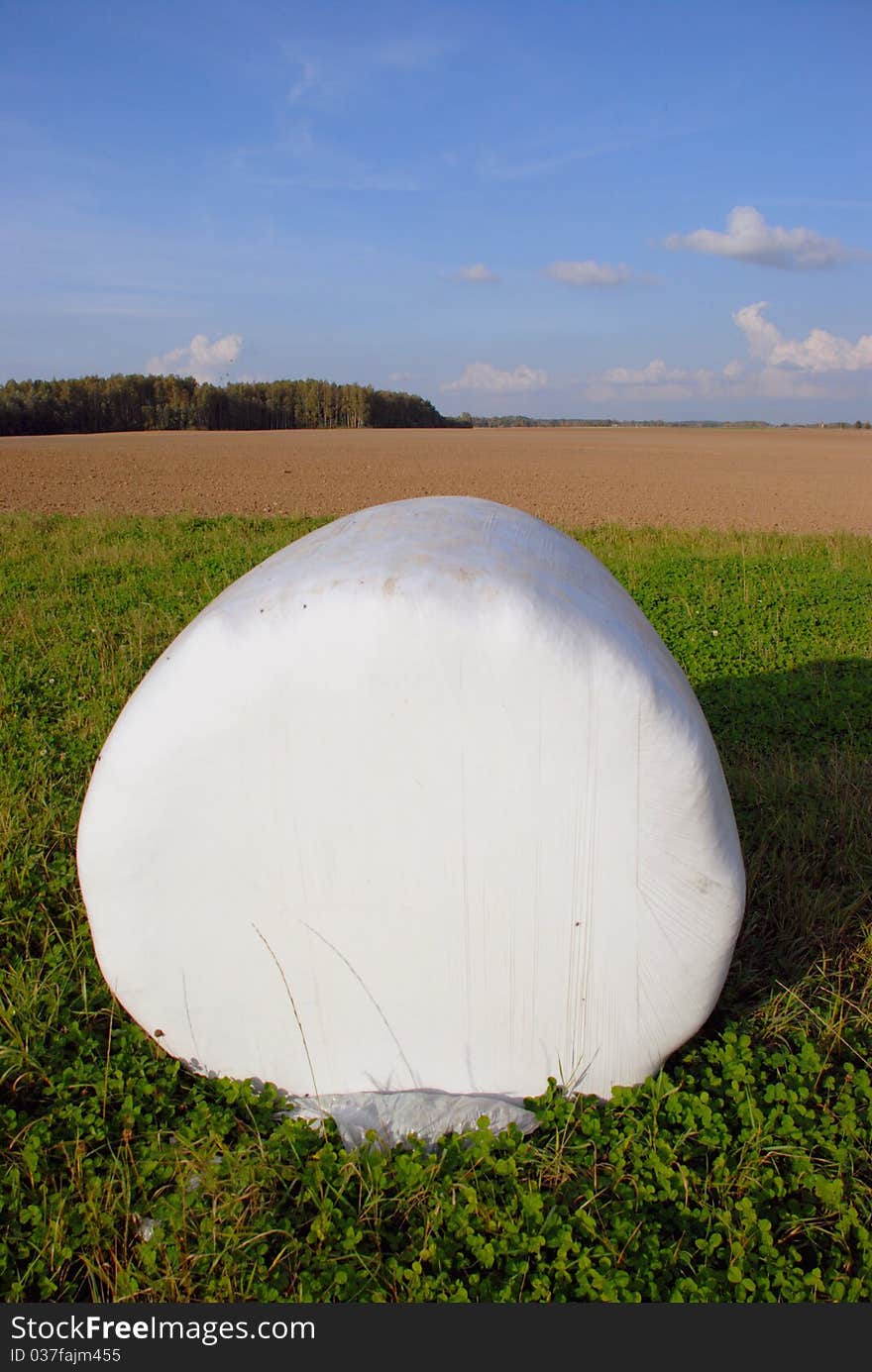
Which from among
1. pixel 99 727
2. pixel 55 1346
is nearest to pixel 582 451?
pixel 99 727

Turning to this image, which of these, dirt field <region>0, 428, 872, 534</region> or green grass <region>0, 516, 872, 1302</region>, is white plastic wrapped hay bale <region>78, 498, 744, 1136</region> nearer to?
green grass <region>0, 516, 872, 1302</region>

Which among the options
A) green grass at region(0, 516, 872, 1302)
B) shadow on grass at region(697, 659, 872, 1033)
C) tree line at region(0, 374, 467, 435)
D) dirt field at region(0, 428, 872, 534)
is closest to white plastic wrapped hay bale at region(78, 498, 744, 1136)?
green grass at region(0, 516, 872, 1302)

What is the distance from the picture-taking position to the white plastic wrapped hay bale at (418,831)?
7.02 feet

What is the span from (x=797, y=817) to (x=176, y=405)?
2428 inches

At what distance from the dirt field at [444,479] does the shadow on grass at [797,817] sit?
296 inches

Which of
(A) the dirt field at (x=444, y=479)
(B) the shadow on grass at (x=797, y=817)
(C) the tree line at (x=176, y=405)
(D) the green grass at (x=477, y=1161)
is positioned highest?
(C) the tree line at (x=176, y=405)

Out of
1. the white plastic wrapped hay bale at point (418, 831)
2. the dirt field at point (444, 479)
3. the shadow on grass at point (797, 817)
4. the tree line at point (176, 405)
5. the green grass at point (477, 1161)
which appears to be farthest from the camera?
the tree line at point (176, 405)

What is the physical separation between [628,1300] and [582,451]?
147 ft

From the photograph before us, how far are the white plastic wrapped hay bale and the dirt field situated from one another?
10.7m

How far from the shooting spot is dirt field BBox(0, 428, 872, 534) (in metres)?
17.7

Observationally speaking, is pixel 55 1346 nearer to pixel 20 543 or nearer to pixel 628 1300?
pixel 628 1300

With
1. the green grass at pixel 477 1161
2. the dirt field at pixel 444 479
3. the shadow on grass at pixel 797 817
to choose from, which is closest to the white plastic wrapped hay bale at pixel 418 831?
the green grass at pixel 477 1161

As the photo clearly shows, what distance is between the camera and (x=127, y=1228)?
209 centimetres

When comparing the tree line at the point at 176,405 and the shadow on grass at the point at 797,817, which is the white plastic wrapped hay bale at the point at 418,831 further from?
the tree line at the point at 176,405
